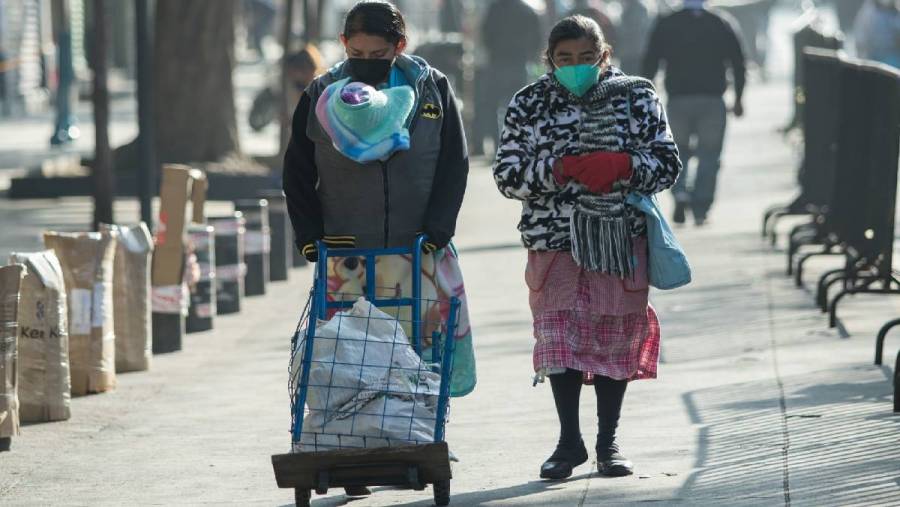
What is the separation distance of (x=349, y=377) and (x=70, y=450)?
6.97 ft

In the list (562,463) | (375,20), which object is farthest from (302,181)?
(562,463)

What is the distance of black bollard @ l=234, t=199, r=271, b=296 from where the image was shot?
13.0m

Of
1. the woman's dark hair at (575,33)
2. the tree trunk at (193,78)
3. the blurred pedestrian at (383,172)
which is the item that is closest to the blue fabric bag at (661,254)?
the woman's dark hair at (575,33)

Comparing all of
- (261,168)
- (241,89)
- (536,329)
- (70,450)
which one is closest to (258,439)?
(70,450)

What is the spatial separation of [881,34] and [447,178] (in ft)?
65.4

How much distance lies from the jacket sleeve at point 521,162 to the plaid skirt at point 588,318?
0.89 feet

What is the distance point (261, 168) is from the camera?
2022cm

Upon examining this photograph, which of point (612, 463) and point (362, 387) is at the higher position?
point (362, 387)

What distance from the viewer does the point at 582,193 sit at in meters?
7.11

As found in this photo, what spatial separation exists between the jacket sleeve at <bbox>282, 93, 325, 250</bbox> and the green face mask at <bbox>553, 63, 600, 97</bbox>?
0.86m

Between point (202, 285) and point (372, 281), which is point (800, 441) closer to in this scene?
point (372, 281)

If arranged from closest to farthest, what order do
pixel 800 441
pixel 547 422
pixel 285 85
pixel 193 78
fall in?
pixel 800 441
pixel 547 422
pixel 285 85
pixel 193 78

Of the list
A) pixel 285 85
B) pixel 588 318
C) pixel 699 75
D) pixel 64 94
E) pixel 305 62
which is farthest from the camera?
pixel 64 94

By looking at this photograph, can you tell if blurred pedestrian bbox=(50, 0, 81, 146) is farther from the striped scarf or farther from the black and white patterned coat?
the striped scarf
